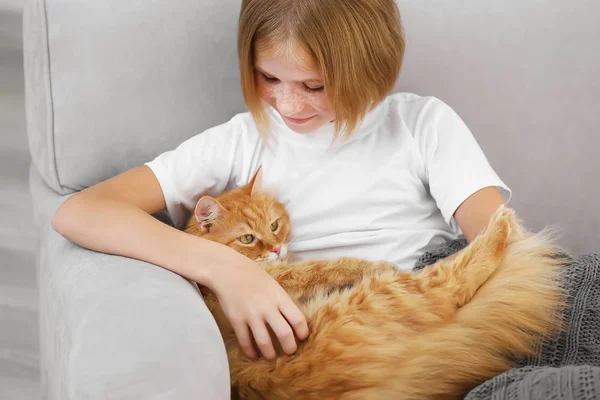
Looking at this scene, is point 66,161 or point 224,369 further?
point 66,161

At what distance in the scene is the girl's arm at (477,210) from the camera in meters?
1.06

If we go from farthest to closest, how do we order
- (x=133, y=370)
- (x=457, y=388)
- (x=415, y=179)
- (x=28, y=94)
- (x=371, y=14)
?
(x=28, y=94) < (x=415, y=179) < (x=371, y=14) < (x=457, y=388) < (x=133, y=370)

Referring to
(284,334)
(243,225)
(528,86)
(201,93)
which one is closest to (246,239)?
(243,225)

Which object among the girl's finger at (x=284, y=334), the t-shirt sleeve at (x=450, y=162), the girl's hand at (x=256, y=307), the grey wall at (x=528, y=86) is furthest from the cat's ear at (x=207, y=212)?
the grey wall at (x=528, y=86)

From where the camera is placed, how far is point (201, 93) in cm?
125

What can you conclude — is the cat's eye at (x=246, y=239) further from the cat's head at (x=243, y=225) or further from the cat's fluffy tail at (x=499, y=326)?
the cat's fluffy tail at (x=499, y=326)

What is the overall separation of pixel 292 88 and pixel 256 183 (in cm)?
17

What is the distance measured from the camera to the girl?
960mm

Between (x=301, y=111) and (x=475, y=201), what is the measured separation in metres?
0.32

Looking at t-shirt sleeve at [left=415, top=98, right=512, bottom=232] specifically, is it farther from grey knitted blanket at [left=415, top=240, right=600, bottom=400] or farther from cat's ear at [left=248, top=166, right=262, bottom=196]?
cat's ear at [left=248, top=166, right=262, bottom=196]

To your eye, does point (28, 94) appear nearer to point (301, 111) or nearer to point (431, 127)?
point (301, 111)

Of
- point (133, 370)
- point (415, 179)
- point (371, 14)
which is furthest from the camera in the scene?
point (415, 179)

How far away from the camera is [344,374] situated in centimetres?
79

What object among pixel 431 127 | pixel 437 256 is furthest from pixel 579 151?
pixel 437 256
